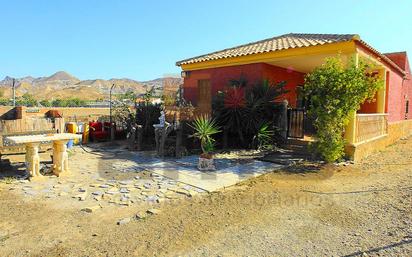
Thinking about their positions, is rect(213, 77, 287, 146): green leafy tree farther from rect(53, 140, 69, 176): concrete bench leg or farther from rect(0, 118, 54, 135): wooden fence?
rect(0, 118, 54, 135): wooden fence

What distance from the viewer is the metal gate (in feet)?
31.7

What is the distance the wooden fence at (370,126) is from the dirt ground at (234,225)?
3442 mm

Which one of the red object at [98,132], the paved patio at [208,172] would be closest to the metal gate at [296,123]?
the paved patio at [208,172]

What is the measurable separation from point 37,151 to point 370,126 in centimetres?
1019

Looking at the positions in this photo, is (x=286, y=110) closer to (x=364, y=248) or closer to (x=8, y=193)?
(x=364, y=248)

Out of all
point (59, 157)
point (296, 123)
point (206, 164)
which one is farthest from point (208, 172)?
point (296, 123)

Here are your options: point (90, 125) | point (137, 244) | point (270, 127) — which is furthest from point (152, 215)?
point (90, 125)

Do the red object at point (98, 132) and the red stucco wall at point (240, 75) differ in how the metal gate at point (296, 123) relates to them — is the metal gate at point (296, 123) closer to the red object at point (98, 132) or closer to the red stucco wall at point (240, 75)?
the red stucco wall at point (240, 75)

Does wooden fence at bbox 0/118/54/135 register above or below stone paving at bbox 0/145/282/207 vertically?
above

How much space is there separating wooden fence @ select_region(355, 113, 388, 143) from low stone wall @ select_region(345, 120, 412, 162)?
0.19m

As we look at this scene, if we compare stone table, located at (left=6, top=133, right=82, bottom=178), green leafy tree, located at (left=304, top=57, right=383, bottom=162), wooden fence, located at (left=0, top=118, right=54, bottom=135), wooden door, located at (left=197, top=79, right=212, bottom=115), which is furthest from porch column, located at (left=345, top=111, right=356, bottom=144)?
wooden fence, located at (left=0, top=118, right=54, bottom=135)

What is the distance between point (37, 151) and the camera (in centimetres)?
595

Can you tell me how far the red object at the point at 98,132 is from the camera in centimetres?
1155

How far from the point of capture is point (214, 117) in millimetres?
9273
